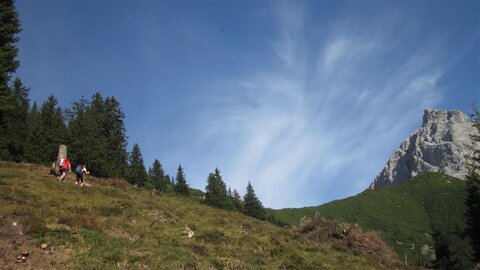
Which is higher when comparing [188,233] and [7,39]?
[7,39]

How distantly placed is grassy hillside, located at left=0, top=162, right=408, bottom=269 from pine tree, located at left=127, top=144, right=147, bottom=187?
232 ft

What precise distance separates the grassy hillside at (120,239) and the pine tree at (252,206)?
241 ft

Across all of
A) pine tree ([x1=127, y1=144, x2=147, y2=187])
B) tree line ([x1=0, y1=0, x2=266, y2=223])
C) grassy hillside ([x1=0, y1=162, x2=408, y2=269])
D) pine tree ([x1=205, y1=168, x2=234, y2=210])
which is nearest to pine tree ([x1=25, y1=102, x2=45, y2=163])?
tree line ([x1=0, y1=0, x2=266, y2=223])

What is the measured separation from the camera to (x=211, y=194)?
94.6 meters

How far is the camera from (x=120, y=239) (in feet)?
55.8

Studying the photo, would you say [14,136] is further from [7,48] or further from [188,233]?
[188,233]

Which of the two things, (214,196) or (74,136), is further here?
(214,196)

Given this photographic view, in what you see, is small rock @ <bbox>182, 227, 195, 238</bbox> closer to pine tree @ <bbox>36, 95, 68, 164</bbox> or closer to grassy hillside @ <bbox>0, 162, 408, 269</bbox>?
grassy hillside @ <bbox>0, 162, 408, 269</bbox>

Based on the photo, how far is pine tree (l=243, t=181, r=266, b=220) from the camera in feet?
338

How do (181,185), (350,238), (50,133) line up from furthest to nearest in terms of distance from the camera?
(181,185), (50,133), (350,238)

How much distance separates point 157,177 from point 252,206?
37.9 m

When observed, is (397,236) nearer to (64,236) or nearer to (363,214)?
(363,214)

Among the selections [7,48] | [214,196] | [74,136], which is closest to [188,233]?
[7,48]

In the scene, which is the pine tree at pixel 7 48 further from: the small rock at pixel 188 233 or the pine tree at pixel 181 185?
the pine tree at pixel 181 185
